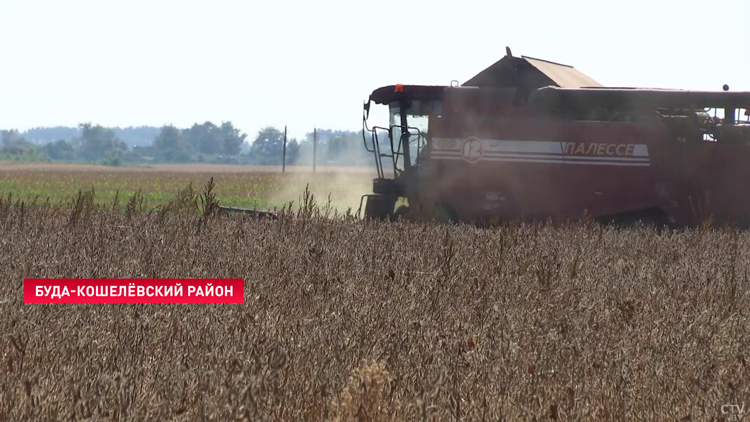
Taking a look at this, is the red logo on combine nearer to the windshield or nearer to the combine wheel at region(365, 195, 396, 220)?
the windshield

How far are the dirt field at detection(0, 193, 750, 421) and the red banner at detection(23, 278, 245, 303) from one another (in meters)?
0.15

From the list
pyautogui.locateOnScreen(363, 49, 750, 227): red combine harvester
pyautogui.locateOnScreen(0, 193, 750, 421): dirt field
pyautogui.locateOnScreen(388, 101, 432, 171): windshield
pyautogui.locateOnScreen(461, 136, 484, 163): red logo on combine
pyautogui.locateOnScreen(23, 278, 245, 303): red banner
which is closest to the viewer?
pyautogui.locateOnScreen(0, 193, 750, 421): dirt field

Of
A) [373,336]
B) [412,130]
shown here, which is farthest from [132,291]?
[412,130]

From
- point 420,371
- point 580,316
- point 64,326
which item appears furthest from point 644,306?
point 64,326

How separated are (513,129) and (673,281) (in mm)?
7400

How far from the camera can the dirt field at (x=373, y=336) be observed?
3.49m

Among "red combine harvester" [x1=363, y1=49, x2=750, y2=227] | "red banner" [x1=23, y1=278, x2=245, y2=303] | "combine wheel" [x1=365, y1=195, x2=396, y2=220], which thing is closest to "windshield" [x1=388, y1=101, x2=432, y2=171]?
"red combine harvester" [x1=363, y1=49, x2=750, y2=227]

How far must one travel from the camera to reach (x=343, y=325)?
509cm

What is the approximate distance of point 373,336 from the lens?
487 cm

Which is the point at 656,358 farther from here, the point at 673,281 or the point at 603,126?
the point at 603,126

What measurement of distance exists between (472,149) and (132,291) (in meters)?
9.26

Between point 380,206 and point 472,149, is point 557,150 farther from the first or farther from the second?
point 380,206

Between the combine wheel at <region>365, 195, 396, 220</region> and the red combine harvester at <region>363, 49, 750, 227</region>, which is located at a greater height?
the red combine harvester at <region>363, 49, 750, 227</region>

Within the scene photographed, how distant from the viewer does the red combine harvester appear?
1393 cm
